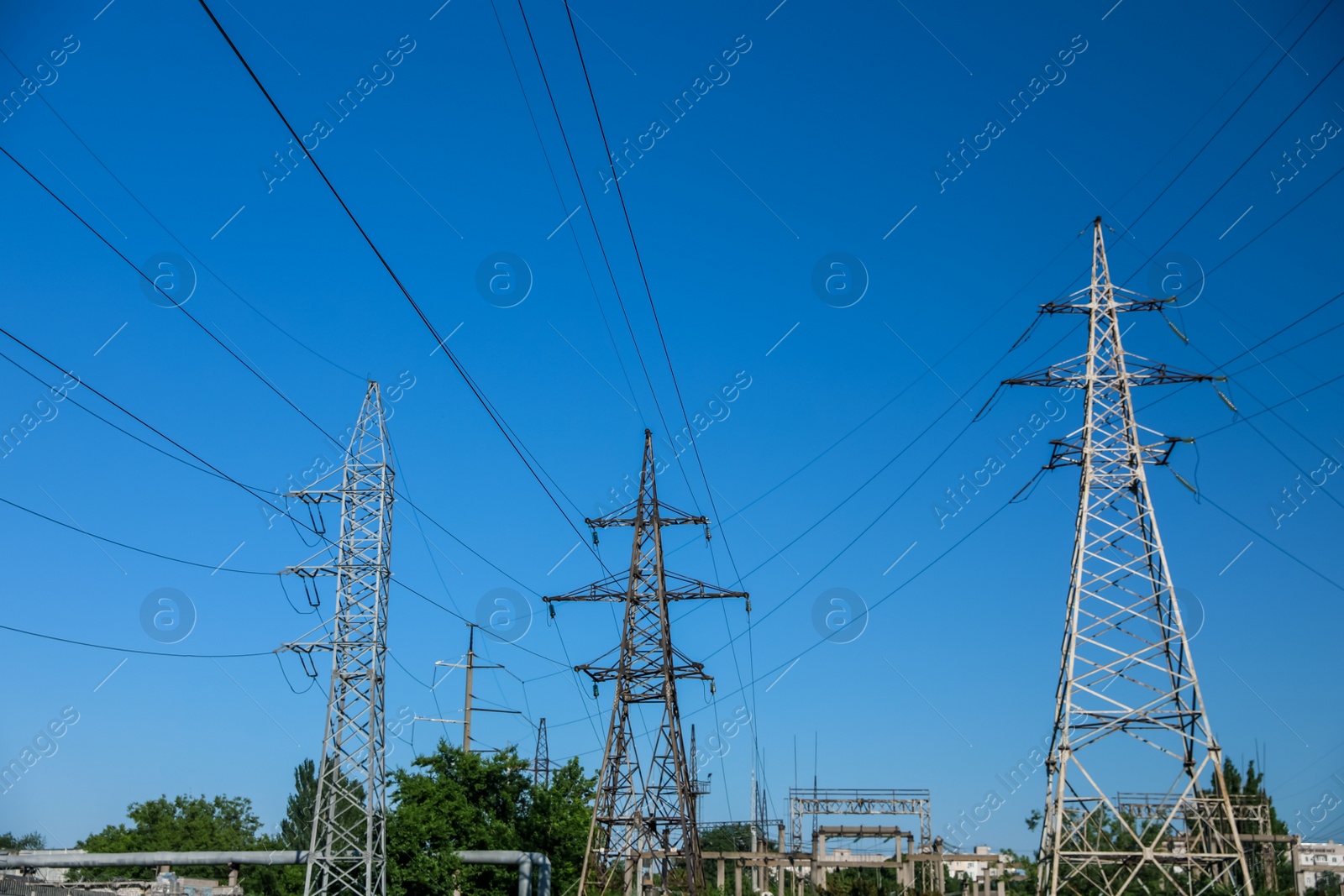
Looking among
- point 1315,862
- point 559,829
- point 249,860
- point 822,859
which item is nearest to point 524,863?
point 559,829

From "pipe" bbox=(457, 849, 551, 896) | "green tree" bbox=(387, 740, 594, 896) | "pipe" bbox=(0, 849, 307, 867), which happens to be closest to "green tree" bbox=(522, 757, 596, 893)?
"green tree" bbox=(387, 740, 594, 896)

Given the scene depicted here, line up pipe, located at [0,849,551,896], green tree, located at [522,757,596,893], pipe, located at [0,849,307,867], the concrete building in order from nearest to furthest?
pipe, located at [0,849,551,896]
pipe, located at [0,849,307,867]
green tree, located at [522,757,596,893]
the concrete building

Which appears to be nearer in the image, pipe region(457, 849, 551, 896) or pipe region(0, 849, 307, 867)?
pipe region(457, 849, 551, 896)

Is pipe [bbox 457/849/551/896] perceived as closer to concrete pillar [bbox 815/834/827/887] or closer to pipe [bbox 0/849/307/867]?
pipe [bbox 0/849/307/867]

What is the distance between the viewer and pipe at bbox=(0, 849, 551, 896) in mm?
49500

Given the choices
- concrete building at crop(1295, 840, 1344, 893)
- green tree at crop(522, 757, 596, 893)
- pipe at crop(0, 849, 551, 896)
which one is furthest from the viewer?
concrete building at crop(1295, 840, 1344, 893)

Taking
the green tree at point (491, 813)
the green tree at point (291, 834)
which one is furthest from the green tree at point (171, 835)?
the green tree at point (491, 813)

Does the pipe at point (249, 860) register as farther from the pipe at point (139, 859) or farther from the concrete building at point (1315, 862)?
the concrete building at point (1315, 862)

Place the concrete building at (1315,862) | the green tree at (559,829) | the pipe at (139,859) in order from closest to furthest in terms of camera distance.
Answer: the pipe at (139,859) → the green tree at (559,829) → the concrete building at (1315,862)

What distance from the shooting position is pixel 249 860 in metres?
51.8

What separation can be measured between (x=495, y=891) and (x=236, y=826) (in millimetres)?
66873

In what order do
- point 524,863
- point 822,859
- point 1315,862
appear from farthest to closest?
point 1315,862 < point 822,859 < point 524,863

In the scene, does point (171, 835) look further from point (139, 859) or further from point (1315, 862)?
point (1315, 862)

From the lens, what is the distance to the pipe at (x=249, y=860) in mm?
49500
